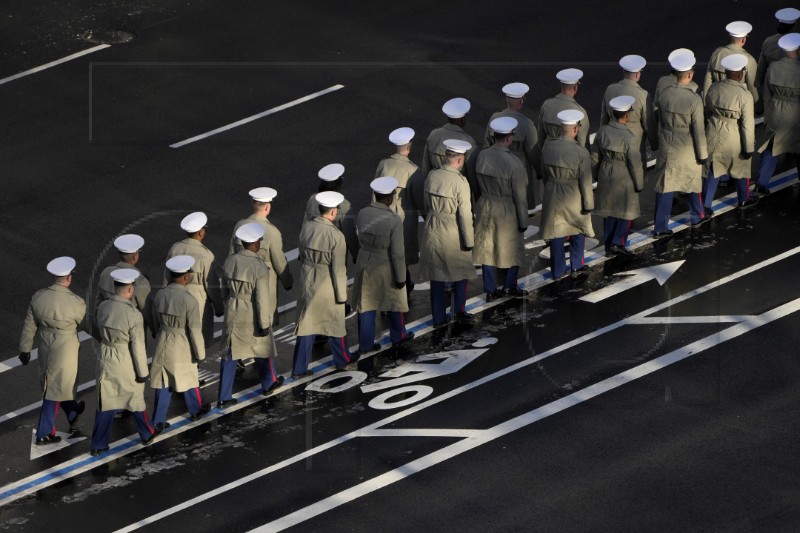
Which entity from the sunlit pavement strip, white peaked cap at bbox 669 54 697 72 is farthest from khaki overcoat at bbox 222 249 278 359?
white peaked cap at bbox 669 54 697 72

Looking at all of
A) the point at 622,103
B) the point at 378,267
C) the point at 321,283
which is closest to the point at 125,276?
the point at 321,283

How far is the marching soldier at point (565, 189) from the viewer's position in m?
19.0

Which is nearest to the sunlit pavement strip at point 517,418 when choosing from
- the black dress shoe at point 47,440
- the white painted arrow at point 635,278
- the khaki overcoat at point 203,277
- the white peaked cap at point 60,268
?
the white painted arrow at point 635,278

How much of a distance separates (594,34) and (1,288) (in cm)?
1061

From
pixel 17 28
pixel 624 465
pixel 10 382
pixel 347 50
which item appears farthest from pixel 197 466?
pixel 17 28

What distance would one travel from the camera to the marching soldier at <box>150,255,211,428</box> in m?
16.6

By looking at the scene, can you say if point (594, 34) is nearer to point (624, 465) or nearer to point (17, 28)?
point (17, 28)

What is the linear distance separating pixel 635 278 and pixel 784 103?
331 centimetres

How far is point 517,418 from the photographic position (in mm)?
16562

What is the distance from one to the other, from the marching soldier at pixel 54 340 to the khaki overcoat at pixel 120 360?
445mm

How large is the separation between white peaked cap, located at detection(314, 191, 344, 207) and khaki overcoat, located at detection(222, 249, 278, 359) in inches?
35.3

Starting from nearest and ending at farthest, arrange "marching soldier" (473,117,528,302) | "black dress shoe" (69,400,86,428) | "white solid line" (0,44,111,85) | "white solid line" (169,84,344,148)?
"black dress shoe" (69,400,86,428)
"marching soldier" (473,117,528,302)
"white solid line" (169,84,344,148)
"white solid line" (0,44,111,85)

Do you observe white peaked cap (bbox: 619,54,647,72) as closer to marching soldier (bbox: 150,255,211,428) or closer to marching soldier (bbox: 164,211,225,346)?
marching soldier (bbox: 164,211,225,346)

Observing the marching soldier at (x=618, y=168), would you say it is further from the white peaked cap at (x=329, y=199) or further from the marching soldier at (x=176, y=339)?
the marching soldier at (x=176, y=339)
